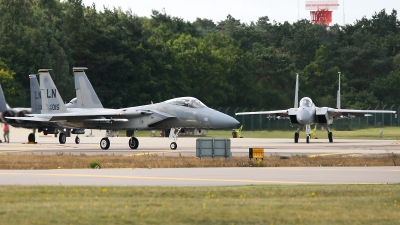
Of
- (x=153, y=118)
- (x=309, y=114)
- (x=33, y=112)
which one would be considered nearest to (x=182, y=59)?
(x=309, y=114)

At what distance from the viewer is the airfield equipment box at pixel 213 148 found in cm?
2522

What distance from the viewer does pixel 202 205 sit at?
1348cm

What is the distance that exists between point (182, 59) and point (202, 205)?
242 feet

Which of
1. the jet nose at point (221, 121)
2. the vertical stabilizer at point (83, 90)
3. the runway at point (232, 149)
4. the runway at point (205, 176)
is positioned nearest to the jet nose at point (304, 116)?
the runway at point (232, 149)

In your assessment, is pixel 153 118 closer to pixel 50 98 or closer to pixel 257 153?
pixel 50 98

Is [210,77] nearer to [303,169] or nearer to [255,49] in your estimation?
[255,49]

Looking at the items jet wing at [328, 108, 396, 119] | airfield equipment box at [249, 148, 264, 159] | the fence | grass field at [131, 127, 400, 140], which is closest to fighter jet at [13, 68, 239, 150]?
airfield equipment box at [249, 148, 264, 159]

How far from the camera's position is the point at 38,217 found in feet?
39.5

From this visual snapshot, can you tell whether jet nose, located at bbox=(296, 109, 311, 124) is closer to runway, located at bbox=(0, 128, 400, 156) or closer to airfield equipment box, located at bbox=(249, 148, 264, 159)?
runway, located at bbox=(0, 128, 400, 156)

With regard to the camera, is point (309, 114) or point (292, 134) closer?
point (309, 114)

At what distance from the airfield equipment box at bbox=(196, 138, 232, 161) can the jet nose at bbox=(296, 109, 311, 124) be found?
874 inches

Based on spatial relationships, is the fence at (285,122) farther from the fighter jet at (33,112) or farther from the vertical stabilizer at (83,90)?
the vertical stabilizer at (83,90)

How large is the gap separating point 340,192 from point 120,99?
208 ft

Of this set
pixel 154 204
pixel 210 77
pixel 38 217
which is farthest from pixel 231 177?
pixel 210 77
